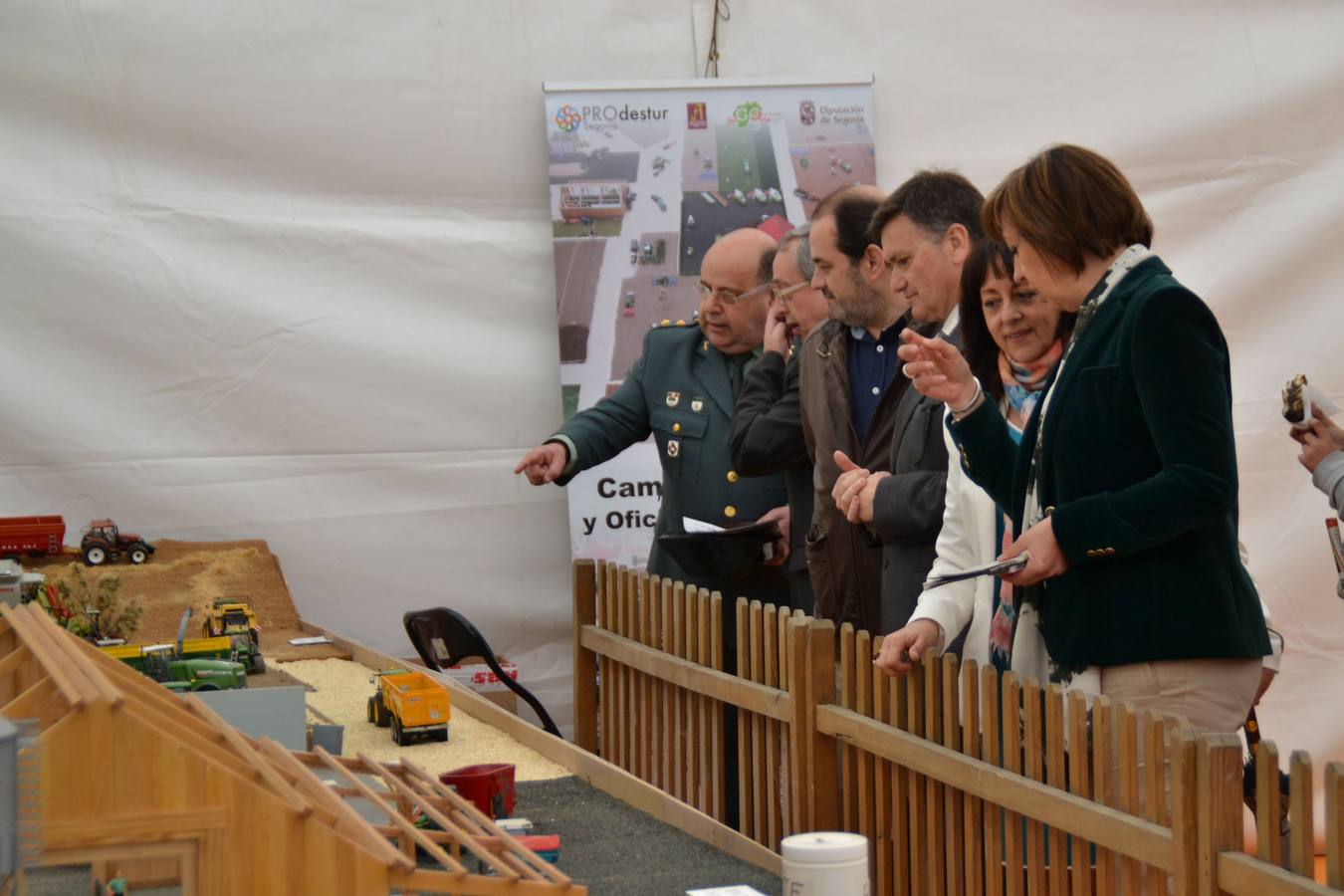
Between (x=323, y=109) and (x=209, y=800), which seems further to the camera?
(x=323, y=109)

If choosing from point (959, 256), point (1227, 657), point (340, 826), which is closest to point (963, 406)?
point (1227, 657)

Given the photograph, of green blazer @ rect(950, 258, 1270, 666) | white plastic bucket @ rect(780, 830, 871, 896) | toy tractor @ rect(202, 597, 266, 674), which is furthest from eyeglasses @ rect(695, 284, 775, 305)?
white plastic bucket @ rect(780, 830, 871, 896)

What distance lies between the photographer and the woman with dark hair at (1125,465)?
1.82m

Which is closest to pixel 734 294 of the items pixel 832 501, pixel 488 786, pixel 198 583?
pixel 832 501

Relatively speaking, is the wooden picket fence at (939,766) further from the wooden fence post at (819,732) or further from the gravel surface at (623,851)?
the gravel surface at (623,851)

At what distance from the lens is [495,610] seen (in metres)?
5.18

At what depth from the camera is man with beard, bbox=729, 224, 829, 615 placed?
3.23m

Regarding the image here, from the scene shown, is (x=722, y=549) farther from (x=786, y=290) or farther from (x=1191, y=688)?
(x=1191, y=688)

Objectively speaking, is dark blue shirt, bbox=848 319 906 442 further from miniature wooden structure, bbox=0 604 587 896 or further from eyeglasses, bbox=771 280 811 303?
miniature wooden structure, bbox=0 604 587 896

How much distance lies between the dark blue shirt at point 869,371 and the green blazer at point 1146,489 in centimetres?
98

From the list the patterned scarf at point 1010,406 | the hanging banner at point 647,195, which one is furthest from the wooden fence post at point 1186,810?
the hanging banner at point 647,195

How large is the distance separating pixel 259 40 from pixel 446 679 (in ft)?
8.74

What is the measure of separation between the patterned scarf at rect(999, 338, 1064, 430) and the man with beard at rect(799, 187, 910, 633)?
0.44 m

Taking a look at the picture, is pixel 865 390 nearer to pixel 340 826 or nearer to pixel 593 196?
pixel 340 826
